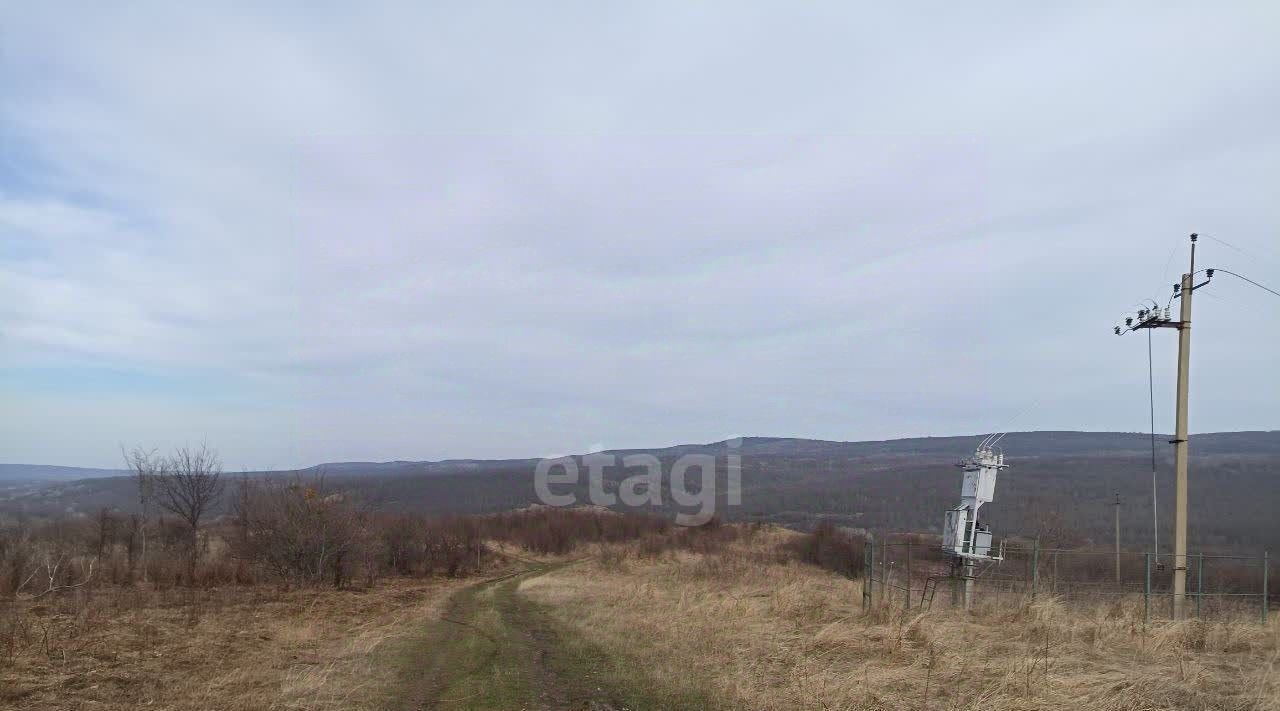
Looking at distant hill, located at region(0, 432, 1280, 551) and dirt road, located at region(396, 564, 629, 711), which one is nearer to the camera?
dirt road, located at region(396, 564, 629, 711)

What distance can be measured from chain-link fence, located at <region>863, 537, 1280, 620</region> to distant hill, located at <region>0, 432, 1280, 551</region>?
2110 millimetres

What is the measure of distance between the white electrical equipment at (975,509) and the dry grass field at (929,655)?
3.68 meters

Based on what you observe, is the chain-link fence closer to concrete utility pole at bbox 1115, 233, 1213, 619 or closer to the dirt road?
concrete utility pole at bbox 1115, 233, 1213, 619

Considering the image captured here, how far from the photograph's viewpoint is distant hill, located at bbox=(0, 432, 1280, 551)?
40531 mm

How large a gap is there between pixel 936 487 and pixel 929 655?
87950mm

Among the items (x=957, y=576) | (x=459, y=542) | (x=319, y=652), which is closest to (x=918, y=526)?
(x=459, y=542)

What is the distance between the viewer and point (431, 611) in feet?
76.5

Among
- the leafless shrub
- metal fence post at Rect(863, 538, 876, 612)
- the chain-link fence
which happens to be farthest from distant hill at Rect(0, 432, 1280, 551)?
metal fence post at Rect(863, 538, 876, 612)

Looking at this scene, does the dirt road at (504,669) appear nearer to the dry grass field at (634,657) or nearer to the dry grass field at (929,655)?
the dry grass field at (634,657)

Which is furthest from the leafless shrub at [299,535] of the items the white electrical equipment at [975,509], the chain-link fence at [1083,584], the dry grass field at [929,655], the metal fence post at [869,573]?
the white electrical equipment at [975,509]

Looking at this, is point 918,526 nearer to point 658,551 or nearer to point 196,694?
point 658,551

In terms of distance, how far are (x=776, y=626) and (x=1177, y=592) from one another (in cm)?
1008

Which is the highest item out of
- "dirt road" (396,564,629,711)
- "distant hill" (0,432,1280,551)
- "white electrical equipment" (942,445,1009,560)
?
"white electrical equipment" (942,445,1009,560)

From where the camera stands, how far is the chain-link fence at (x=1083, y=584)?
767 inches
